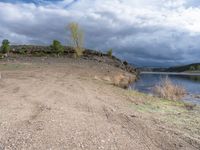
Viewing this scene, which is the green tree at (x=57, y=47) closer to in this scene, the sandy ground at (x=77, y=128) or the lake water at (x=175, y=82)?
the lake water at (x=175, y=82)

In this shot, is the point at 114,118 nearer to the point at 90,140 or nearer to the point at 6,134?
the point at 90,140

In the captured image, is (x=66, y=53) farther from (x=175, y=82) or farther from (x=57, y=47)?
(x=175, y=82)

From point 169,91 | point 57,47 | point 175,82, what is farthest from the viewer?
point 57,47

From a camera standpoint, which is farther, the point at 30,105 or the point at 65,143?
the point at 30,105

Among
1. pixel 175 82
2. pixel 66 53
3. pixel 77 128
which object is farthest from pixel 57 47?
pixel 77 128

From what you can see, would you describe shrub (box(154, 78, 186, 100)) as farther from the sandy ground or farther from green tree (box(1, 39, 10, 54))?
green tree (box(1, 39, 10, 54))

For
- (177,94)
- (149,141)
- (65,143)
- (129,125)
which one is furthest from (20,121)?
(177,94)

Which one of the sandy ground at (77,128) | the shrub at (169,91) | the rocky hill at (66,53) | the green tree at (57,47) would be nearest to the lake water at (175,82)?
the shrub at (169,91)

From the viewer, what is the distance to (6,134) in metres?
7.68

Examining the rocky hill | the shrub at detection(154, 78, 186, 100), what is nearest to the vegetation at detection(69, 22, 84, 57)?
the rocky hill

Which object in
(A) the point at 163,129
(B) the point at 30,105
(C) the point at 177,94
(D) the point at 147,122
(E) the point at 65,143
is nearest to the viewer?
(E) the point at 65,143

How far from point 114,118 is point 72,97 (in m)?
4.42

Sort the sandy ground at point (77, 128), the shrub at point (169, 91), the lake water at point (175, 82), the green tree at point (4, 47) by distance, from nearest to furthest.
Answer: the sandy ground at point (77, 128)
the shrub at point (169, 91)
the lake water at point (175, 82)
the green tree at point (4, 47)

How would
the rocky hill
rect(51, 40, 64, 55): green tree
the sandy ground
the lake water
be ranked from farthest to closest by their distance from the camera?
rect(51, 40, 64, 55): green tree < the rocky hill < the lake water < the sandy ground
